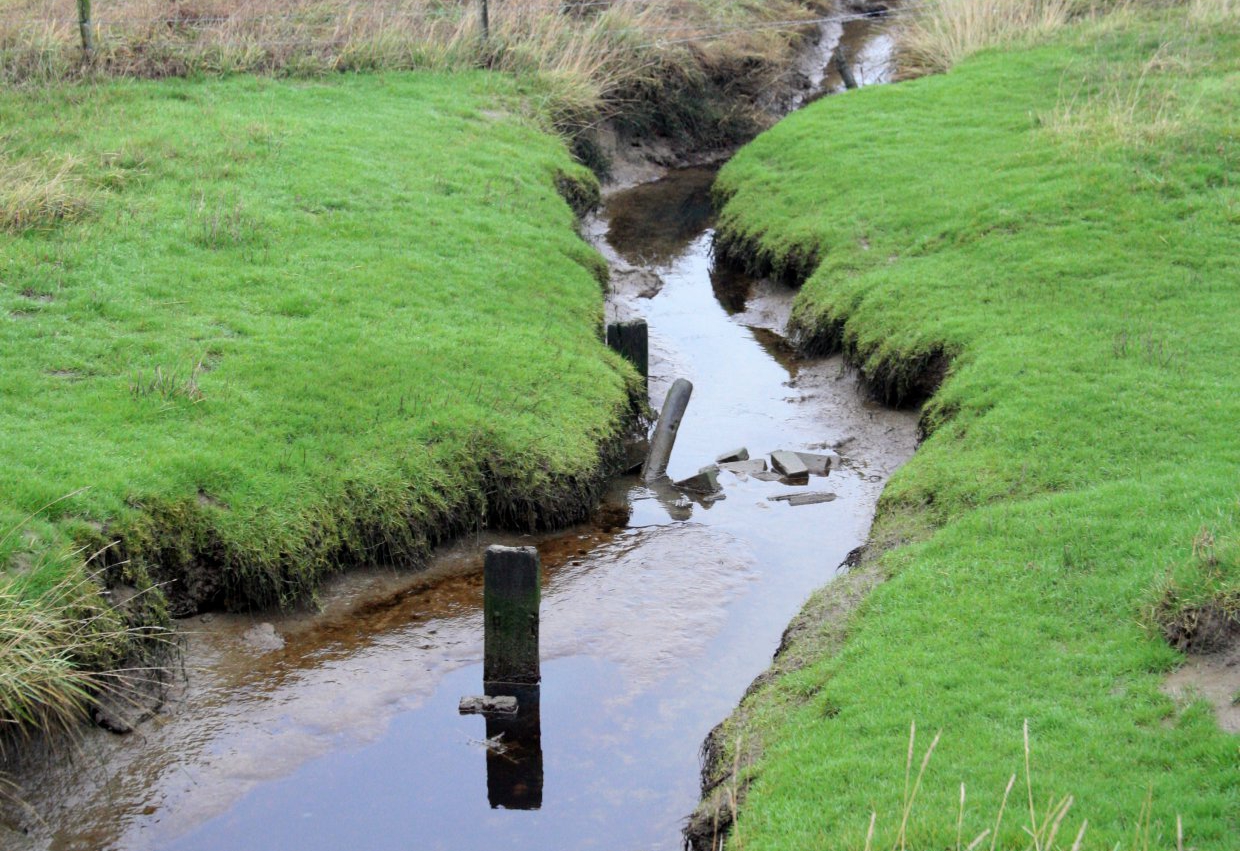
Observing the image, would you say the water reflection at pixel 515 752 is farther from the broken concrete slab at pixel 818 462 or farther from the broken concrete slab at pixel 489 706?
the broken concrete slab at pixel 818 462

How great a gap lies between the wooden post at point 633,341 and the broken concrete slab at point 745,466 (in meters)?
1.73

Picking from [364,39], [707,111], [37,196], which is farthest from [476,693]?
[707,111]

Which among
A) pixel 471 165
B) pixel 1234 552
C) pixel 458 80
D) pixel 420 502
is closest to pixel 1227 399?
pixel 1234 552

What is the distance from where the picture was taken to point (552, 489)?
1234 cm

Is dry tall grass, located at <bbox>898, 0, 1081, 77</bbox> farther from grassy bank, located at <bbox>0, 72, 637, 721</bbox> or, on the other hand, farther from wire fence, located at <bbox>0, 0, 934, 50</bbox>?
grassy bank, located at <bbox>0, 72, 637, 721</bbox>

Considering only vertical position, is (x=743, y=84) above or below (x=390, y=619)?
above

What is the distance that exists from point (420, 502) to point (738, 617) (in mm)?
3092

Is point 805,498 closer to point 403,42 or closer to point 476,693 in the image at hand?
point 476,693

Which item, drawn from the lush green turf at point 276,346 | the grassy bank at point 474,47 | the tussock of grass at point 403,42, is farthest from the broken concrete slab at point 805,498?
the grassy bank at point 474,47

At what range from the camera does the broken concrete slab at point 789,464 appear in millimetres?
13969

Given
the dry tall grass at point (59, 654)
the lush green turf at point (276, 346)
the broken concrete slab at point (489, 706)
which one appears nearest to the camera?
the dry tall grass at point (59, 654)

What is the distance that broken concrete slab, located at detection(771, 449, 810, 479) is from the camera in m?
14.0

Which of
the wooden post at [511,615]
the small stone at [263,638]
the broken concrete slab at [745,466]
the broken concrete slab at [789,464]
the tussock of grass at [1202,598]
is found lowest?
the broken concrete slab at [745,466]

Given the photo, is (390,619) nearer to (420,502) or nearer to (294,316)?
(420,502)
